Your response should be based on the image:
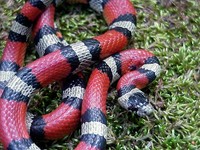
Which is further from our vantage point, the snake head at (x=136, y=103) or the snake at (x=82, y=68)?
the snake head at (x=136, y=103)

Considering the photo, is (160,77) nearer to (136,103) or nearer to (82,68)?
(136,103)

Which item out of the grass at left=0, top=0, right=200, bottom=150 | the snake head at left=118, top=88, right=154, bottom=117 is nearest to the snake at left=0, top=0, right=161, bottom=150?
the snake head at left=118, top=88, right=154, bottom=117

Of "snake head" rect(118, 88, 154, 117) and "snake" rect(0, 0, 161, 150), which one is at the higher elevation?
"snake" rect(0, 0, 161, 150)

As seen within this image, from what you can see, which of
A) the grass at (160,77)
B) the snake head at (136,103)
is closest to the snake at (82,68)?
the snake head at (136,103)

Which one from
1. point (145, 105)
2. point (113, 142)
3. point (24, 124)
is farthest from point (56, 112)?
point (145, 105)

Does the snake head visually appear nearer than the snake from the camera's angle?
No

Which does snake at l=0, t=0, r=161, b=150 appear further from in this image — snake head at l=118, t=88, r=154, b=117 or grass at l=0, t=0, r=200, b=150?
grass at l=0, t=0, r=200, b=150

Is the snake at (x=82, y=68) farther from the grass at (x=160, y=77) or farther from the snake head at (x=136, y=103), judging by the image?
the grass at (x=160, y=77)
